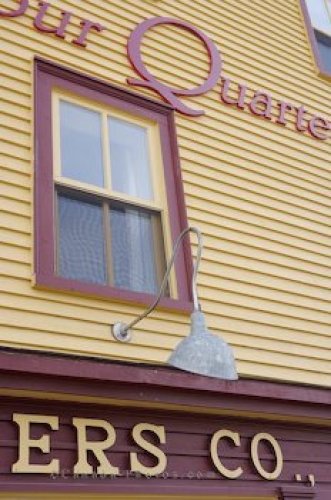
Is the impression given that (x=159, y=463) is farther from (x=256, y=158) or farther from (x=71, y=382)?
(x=256, y=158)

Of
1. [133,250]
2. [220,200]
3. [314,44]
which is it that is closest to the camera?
[133,250]

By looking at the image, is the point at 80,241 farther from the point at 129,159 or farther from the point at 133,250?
the point at 129,159

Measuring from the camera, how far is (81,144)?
564cm

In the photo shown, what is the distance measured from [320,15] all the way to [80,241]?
656 cm

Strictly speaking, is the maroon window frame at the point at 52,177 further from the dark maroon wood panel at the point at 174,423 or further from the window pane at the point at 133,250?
the dark maroon wood panel at the point at 174,423

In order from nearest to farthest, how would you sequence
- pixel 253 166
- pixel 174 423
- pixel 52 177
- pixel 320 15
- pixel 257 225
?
pixel 174 423
pixel 52 177
pixel 257 225
pixel 253 166
pixel 320 15

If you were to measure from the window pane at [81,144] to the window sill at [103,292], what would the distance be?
107 centimetres

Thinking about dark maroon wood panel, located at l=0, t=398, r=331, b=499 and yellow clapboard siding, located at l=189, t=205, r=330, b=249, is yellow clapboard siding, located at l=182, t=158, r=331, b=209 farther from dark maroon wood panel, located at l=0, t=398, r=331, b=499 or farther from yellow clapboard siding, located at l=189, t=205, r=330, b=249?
dark maroon wood panel, located at l=0, t=398, r=331, b=499

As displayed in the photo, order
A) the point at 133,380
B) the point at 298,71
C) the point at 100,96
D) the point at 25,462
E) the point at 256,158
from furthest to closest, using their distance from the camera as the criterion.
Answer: the point at 298,71 < the point at 256,158 < the point at 100,96 < the point at 133,380 < the point at 25,462

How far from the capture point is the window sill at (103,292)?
15.1 feet

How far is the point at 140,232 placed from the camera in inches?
221

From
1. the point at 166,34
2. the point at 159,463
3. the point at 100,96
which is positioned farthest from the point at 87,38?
the point at 159,463

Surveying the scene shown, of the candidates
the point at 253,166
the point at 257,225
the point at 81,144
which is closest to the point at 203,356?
the point at 81,144

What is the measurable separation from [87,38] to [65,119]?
3.45 ft
